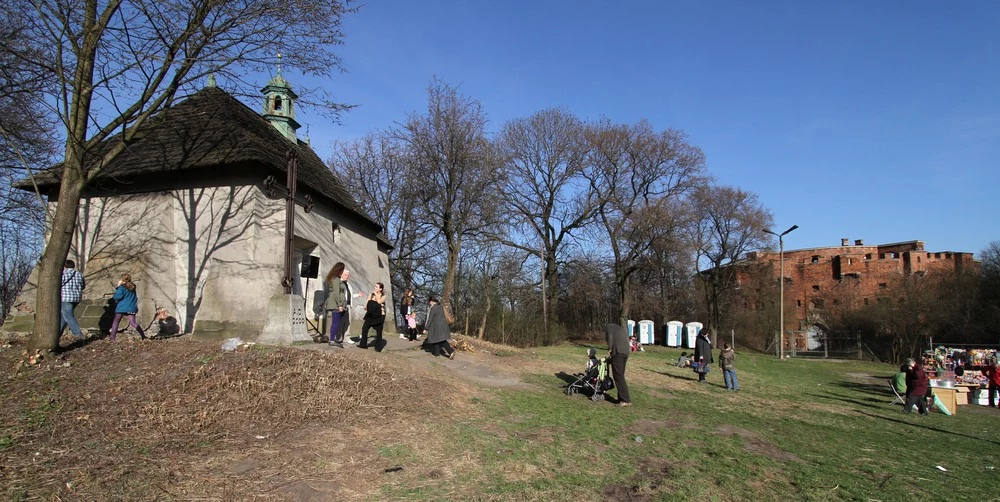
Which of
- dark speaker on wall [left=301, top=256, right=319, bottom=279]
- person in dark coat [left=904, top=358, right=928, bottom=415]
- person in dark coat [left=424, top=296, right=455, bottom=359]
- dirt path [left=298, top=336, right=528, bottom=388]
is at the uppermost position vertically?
dark speaker on wall [left=301, top=256, right=319, bottom=279]

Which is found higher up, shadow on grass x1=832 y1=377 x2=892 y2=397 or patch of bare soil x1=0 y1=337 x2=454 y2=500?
patch of bare soil x1=0 y1=337 x2=454 y2=500

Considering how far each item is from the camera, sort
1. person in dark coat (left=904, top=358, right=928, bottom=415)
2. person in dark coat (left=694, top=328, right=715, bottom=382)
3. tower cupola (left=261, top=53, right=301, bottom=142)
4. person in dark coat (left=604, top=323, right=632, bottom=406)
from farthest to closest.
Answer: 1. tower cupola (left=261, top=53, right=301, bottom=142)
2. person in dark coat (left=694, top=328, right=715, bottom=382)
3. person in dark coat (left=904, top=358, right=928, bottom=415)
4. person in dark coat (left=604, top=323, right=632, bottom=406)

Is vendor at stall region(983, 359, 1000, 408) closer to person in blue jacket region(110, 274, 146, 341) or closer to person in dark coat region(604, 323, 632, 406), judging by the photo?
person in dark coat region(604, 323, 632, 406)

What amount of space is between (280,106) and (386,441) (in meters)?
17.3

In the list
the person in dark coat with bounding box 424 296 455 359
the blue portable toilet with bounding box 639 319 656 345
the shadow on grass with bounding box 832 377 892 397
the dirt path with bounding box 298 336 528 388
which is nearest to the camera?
the dirt path with bounding box 298 336 528 388

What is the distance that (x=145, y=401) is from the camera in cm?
688

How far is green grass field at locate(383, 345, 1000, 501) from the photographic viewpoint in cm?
577

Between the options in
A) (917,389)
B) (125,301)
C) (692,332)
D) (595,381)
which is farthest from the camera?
(692,332)

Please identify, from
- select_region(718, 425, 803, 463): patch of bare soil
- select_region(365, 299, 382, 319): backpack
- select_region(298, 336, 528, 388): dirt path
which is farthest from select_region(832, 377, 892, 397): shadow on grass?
select_region(365, 299, 382, 319): backpack

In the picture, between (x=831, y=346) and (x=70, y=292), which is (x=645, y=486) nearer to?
(x=70, y=292)

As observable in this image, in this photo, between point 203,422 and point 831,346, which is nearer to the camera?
point 203,422

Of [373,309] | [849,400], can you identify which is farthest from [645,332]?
[373,309]

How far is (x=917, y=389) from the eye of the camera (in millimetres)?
13984

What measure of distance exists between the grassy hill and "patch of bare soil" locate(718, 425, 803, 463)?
0.20 ft
